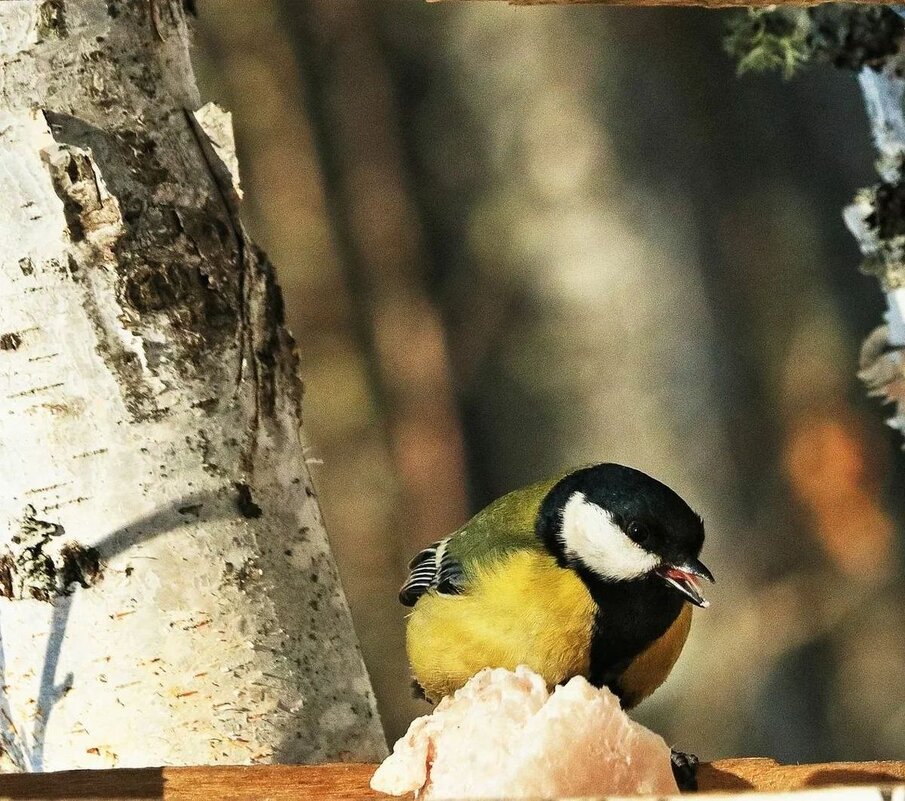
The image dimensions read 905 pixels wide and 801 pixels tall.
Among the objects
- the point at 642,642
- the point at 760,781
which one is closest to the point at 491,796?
the point at 760,781

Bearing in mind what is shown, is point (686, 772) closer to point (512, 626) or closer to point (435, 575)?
point (512, 626)

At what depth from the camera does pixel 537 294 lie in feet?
7.12

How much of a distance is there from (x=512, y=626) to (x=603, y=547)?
0.11 metres

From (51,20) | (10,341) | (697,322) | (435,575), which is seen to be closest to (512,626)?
(435,575)

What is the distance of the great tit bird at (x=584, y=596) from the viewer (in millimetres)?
975

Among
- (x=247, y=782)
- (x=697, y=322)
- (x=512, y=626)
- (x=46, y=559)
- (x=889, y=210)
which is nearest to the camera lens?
(x=247, y=782)

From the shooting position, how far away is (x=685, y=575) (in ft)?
3.24

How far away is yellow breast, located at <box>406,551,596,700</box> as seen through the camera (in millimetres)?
967

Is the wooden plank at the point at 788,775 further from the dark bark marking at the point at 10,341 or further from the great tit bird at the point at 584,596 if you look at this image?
the dark bark marking at the point at 10,341

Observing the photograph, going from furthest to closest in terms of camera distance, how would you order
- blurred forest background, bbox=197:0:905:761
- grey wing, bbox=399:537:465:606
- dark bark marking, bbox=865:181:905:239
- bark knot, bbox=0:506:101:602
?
1. blurred forest background, bbox=197:0:905:761
2. dark bark marking, bbox=865:181:905:239
3. grey wing, bbox=399:537:465:606
4. bark knot, bbox=0:506:101:602

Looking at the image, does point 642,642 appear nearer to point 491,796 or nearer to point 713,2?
point 491,796

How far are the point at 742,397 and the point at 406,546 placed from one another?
762mm

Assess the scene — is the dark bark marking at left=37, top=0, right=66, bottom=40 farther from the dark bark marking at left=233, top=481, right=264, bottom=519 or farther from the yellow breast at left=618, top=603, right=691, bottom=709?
the yellow breast at left=618, top=603, right=691, bottom=709

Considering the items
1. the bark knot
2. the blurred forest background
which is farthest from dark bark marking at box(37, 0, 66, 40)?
the blurred forest background
